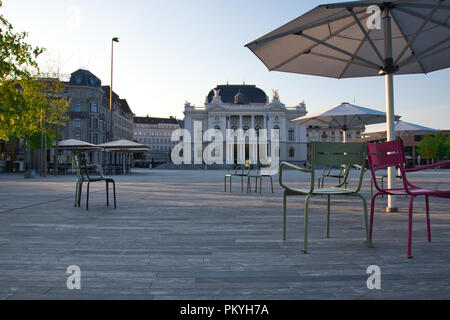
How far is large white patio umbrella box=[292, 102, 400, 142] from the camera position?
31.3 feet

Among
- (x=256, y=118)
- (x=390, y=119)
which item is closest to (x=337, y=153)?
(x=390, y=119)

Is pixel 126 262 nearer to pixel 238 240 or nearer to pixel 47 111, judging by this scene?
pixel 238 240

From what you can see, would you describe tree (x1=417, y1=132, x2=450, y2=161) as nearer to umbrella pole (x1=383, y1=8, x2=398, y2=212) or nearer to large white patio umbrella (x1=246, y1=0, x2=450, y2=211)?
large white patio umbrella (x1=246, y1=0, x2=450, y2=211)

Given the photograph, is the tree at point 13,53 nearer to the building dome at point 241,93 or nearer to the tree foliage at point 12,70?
the tree foliage at point 12,70

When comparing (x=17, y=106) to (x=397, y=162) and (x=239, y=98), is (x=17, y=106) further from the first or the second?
(x=239, y=98)

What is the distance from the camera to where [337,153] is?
3082 millimetres

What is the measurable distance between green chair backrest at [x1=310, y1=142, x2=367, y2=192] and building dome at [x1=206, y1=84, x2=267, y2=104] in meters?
70.9

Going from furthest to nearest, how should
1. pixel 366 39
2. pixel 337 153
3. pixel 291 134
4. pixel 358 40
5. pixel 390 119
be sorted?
pixel 291 134, pixel 358 40, pixel 366 39, pixel 390 119, pixel 337 153

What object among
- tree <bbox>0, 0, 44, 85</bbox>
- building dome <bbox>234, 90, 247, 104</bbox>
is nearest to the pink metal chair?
tree <bbox>0, 0, 44, 85</bbox>

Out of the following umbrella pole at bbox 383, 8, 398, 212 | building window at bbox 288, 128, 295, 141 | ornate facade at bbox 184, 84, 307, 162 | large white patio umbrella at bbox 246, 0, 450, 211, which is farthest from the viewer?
building window at bbox 288, 128, 295, 141

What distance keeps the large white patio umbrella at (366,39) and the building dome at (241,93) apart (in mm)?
66753

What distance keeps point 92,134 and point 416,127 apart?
45818 millimetres

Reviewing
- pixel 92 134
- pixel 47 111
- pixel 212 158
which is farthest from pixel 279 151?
pixel 47 111

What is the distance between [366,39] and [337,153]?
13.7 ft
